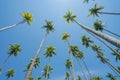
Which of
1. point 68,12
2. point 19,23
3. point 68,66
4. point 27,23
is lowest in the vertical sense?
point 68,66

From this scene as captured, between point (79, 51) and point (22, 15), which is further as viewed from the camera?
point (79, 51)

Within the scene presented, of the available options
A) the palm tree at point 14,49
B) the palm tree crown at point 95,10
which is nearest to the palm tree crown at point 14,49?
the palm tree at point 14,49

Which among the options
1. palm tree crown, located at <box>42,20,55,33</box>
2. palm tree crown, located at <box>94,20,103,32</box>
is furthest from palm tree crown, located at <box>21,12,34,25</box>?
palm tree crown, located at <box>94,20,103,32</box>

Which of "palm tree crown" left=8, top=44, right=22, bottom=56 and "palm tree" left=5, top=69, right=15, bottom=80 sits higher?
"palm tree crown" left=8, top=44, right=22, bottom=56

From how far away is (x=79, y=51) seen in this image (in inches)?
1991

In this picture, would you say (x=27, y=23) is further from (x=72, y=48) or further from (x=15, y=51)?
(x=72, y=48)

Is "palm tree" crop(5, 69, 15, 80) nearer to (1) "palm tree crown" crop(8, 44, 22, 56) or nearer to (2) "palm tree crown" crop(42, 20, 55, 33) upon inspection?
(1) "palm tree crown" crop(8, 44, 22, 56)

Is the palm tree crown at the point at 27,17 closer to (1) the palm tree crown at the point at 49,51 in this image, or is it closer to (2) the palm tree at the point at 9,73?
(1) the palm tree crown at the point at 49,51

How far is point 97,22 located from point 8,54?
23209 mm

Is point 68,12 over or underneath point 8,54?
over

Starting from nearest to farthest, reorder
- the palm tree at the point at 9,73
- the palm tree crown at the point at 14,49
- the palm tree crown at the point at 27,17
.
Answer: the palm tree crown at the point at 27,17
the palm tree crown at the point at 14,49
the palm tree at the point at 9,73

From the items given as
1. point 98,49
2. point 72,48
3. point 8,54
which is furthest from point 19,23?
point 98,49

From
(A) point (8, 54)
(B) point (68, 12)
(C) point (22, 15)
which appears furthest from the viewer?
(B) point (68, 12)

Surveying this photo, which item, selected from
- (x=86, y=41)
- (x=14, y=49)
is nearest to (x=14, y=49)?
(x=14, y=49)
